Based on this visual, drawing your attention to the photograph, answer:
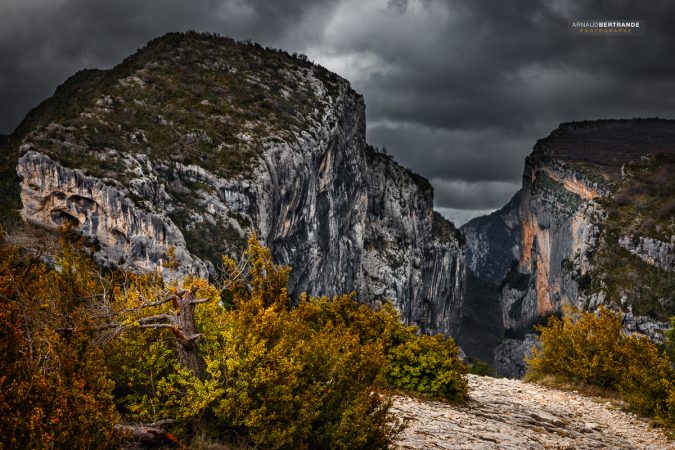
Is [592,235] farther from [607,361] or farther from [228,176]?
[607,361]

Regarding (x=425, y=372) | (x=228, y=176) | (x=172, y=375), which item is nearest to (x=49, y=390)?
(x=172, y=375)

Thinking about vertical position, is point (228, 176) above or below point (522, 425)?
above

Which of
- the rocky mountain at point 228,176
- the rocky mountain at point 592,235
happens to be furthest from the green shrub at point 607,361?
the rocky mountain at point 592,235

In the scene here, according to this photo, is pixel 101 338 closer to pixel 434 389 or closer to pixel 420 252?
pixel 434 389

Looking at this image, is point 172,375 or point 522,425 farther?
point 522,425

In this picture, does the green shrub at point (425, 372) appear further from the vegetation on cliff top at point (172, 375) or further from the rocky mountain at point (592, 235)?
the rocky mountain at point (592, 235)

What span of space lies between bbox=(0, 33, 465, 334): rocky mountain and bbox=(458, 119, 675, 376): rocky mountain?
90.7 ft

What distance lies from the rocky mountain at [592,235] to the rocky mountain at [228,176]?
27642 millimetres

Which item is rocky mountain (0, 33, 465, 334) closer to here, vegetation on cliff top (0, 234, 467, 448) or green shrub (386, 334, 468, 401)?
green shrub (386, 334, 468, 401)

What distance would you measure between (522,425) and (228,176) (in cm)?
5982

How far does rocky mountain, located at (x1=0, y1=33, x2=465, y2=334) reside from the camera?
52938 mm

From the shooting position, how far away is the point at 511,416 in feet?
40.3

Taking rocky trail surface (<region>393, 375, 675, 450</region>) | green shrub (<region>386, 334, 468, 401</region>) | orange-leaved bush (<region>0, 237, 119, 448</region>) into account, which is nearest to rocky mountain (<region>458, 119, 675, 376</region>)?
rocky trail surface (<region>393, 375, 675, 450</region>)

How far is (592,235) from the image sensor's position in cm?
9244
